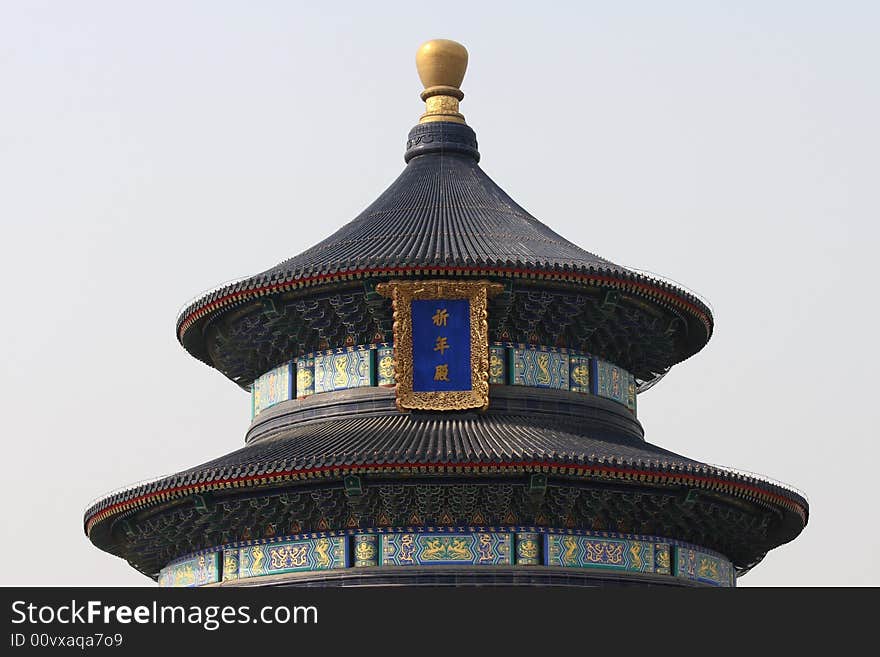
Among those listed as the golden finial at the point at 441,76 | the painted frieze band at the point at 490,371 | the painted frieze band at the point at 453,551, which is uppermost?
the golden finial at the point at 441,76

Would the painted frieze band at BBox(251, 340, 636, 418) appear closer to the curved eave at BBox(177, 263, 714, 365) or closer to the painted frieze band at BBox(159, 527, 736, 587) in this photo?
the curved eave at BBox(177, 263, 714, 365)

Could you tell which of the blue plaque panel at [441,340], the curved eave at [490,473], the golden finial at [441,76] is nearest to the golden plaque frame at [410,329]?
the blue plaque panel at [441,340]

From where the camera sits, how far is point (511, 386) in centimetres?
3334

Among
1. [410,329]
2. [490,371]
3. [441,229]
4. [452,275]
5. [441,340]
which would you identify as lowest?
[490,371]

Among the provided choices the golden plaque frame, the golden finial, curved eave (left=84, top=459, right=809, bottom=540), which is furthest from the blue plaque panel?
the golden finial

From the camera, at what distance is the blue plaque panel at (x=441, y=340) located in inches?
1302

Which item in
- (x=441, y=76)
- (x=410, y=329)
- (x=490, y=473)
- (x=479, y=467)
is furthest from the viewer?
(x=441, y=76)

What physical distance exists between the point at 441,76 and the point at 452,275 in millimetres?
6605

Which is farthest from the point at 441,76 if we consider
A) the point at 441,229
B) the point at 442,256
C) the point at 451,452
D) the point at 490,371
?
the point at 451,452

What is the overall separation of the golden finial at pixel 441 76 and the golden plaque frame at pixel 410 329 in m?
6.28

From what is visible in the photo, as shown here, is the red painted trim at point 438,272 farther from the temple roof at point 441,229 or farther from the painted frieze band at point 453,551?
the painted frieze band at point 453,551

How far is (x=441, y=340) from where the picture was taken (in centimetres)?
3316

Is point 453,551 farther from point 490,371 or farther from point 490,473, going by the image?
point 490,371

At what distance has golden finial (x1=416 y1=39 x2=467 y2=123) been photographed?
38.2m
